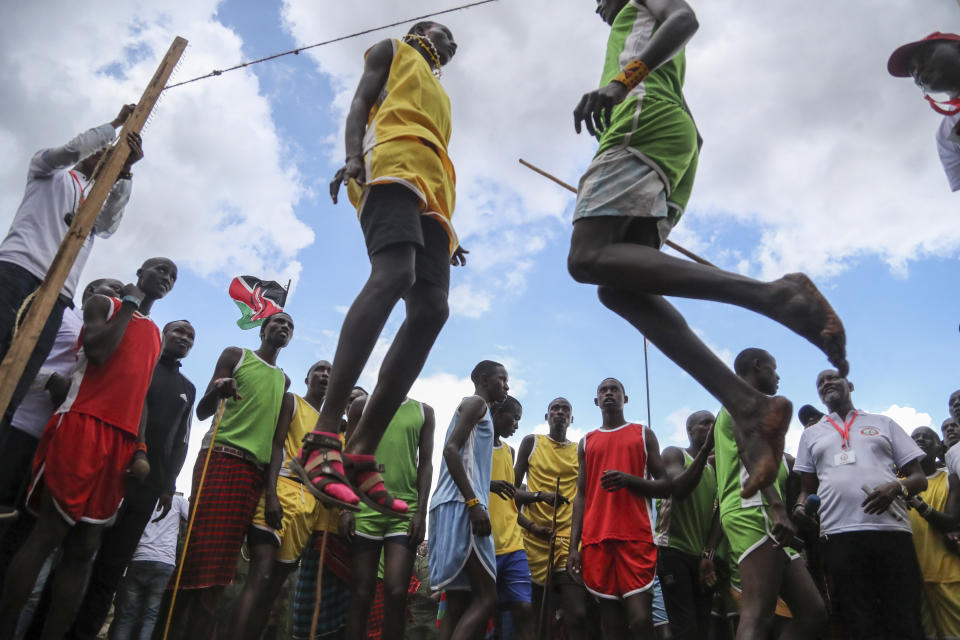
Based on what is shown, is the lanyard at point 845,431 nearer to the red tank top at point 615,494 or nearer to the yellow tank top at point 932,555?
the yellow tank top at point 932,555

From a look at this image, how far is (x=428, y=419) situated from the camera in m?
5.45

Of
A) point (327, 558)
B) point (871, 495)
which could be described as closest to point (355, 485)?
point (327, 558)

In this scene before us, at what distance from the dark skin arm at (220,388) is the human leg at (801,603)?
12.2 feet

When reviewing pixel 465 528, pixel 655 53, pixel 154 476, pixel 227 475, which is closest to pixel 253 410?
pixel 227 475

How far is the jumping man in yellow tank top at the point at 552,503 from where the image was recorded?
5531 mm

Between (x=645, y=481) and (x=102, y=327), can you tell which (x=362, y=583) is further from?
(x=102, y=327)

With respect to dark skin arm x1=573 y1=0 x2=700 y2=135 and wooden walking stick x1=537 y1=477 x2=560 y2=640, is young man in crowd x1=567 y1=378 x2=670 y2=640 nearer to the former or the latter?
wooden walking stick x1=537 y1=477 x2=560 y2=640

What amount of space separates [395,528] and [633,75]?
3.47 m

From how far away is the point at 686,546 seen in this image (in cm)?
545

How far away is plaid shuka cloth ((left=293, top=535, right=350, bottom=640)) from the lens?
5.05m

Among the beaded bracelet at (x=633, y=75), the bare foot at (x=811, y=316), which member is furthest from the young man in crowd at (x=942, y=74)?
the bare foot at (x=811, y=316)

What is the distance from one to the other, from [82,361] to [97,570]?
128 centimetres

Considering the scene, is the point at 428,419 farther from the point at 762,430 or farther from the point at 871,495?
Answer: the point at 762,430

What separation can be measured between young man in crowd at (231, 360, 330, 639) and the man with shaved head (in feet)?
8.92
